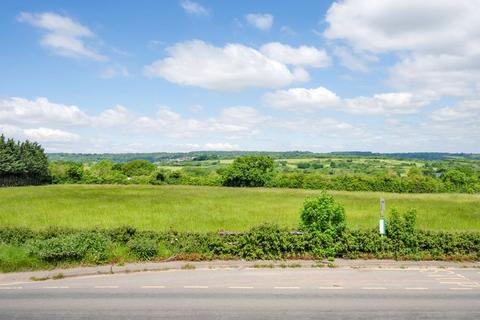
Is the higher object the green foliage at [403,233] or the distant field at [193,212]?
the green foliage at [403,233]

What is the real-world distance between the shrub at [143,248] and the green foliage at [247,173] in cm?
6900

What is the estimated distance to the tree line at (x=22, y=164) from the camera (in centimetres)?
8496

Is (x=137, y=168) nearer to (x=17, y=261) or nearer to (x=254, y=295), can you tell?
(x=17, y=261)

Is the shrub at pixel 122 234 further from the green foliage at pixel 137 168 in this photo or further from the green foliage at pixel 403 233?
the green foliage at pixel 137 168

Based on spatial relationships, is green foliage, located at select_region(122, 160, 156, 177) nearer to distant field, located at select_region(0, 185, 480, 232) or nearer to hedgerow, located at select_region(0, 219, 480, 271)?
distant field, located at select_region(0, 185, 480, 232)

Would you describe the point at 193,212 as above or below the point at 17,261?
below

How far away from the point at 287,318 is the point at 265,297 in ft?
6.37

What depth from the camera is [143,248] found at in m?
19.1

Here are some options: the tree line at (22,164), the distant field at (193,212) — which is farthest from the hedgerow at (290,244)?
the tree line at (22,164)

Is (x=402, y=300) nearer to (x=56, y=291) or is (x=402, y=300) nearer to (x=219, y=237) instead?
(x=219, y=237)

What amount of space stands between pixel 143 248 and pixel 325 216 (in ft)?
29.8

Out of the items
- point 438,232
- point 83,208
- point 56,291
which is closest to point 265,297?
point 56,291

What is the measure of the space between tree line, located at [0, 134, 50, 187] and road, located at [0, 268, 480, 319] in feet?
263

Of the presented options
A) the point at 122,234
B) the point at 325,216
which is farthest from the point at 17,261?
the point at 325,216
